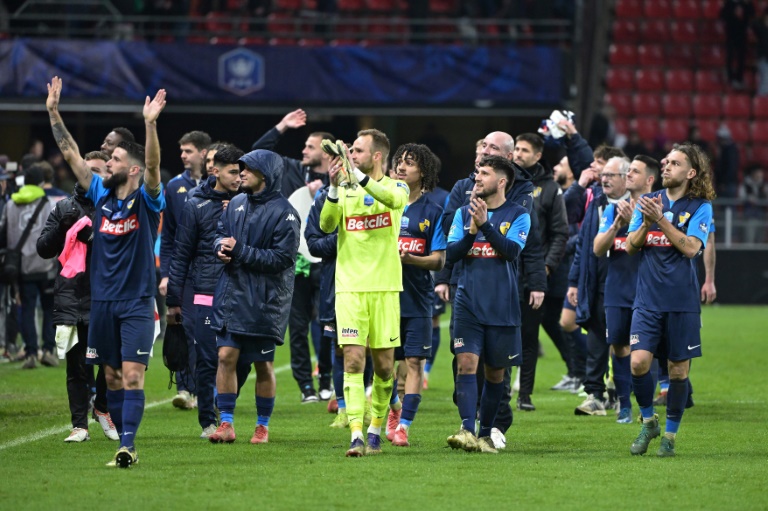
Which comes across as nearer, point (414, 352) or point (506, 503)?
point (506, 503)

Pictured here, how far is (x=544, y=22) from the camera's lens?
24.2 metres

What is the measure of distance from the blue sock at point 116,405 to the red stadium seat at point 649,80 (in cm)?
2244

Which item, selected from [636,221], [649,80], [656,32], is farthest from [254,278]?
[656,32]

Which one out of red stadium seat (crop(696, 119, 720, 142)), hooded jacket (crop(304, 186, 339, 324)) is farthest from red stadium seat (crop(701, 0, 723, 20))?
hooded jacket (crop(304, 186, 339, 324))

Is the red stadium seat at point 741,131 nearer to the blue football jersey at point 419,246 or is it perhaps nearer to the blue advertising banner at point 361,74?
the blue advertising banner at point 361,74

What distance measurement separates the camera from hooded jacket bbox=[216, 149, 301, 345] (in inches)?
345

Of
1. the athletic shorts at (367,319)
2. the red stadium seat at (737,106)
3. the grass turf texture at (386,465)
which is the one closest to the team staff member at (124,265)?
the grass turf texture at (386,465)

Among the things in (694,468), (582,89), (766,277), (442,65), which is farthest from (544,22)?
(694,468)

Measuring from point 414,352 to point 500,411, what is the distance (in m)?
0.75

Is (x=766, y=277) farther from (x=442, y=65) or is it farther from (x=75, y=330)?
(x=75, y=330)

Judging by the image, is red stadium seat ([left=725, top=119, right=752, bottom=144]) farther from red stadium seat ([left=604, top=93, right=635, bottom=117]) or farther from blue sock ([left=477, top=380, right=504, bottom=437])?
blue sock ([left=477, top=380, right=504, bottom=437])

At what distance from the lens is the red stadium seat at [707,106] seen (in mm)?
28672

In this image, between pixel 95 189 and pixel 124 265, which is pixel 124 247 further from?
pixel 95 189

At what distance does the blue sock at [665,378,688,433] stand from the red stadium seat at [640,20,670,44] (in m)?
22.3
